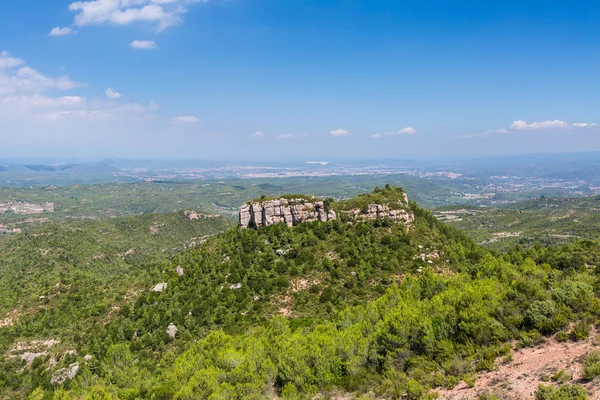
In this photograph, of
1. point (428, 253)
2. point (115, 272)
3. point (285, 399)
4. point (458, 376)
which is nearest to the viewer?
point (458, 376)

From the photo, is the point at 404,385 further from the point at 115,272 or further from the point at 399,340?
the point at 115,272

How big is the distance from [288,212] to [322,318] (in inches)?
1131

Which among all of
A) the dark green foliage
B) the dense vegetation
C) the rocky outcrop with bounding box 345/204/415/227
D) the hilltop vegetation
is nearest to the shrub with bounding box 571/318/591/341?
the dark green foliage

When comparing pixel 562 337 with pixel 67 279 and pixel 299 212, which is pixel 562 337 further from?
pixel 67 279

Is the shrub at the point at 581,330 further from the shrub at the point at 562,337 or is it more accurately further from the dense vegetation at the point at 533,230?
the dense vegetation at the point at 533,230

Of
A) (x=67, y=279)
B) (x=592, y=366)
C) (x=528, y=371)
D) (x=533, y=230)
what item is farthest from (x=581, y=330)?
(x=533, y=230)

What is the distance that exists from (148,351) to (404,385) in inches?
1529

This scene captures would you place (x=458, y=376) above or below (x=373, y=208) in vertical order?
below

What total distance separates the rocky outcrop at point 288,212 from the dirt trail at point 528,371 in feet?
159

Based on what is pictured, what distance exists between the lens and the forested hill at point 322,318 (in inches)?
1001

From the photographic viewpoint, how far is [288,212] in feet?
232

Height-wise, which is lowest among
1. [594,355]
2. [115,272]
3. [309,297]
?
[115,272]

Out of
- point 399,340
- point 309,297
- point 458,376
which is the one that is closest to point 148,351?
point 309,297

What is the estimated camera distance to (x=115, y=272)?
360 feet
